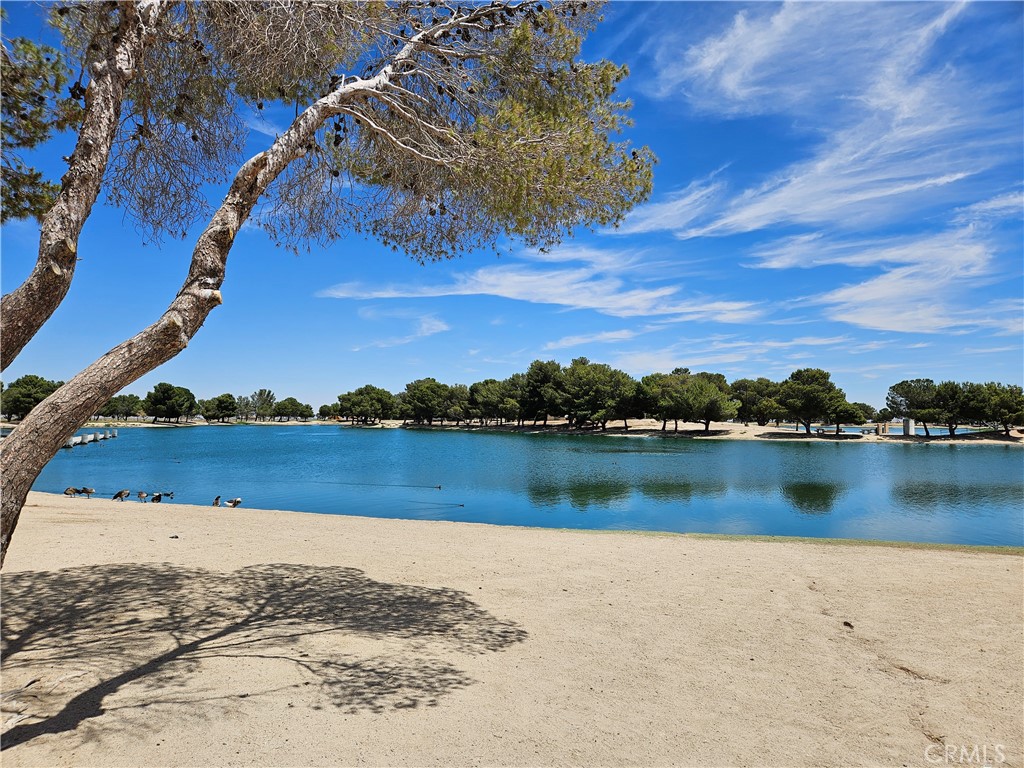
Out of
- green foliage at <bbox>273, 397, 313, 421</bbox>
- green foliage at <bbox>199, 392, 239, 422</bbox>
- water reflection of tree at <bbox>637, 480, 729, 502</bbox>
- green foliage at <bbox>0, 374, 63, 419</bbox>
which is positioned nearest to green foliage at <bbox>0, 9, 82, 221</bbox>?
water reflection of tree at <bbox>637, 480, 729, 502</bbox>

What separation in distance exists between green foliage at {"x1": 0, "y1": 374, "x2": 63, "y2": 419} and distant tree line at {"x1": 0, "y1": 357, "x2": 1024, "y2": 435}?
13 cm

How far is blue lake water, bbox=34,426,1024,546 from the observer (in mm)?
18734

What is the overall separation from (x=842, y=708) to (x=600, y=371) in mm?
A: 83374

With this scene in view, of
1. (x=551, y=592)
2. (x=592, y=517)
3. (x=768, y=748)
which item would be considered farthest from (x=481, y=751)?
(x=592, y=517)

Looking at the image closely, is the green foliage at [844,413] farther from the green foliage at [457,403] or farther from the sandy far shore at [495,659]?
the sandy far shore at [495,659]

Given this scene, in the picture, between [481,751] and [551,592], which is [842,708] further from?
[551,592]

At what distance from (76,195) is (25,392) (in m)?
106

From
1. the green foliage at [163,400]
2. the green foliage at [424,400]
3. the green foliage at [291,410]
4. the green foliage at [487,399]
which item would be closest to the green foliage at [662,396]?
the green foliage at [487,399]

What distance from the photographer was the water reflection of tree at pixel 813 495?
2178 centimetres

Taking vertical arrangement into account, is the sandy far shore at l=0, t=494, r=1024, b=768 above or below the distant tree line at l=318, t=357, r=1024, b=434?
below

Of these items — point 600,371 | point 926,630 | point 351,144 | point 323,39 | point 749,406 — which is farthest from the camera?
point 749,406

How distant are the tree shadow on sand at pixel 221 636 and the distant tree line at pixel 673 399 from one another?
7433 cm

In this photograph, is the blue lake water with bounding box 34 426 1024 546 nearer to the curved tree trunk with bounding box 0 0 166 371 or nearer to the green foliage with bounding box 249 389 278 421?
the curved tree trunk with bounding box 0 0 166 371

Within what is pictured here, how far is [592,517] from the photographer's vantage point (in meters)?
19.0
